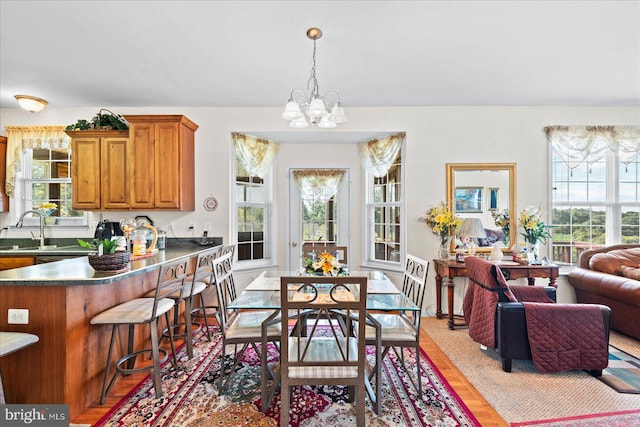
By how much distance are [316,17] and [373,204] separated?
111 inches

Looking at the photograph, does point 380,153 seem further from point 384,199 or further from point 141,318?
point 141,318

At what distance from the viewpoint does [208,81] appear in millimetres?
3273

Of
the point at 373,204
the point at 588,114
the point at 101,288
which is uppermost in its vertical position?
the point at 588,114

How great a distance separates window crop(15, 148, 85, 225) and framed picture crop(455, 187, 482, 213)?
191 inches

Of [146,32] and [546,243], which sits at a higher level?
[146,32]

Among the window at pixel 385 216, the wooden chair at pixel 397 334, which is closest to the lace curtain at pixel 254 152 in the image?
the window at pixel 385 216

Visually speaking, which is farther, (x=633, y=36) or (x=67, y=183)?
(x=67, y=183)

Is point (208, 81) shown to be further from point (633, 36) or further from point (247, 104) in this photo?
point (633, 36)

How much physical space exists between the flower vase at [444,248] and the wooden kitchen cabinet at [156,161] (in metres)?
3.18

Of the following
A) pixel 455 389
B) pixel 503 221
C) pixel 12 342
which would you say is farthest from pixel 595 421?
pixel 12 342

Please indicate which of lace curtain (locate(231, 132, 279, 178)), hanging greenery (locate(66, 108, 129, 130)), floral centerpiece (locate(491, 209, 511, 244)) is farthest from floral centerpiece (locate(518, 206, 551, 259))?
hanging greenery (locate(66, 108, 129, 130))

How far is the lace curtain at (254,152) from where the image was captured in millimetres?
4105

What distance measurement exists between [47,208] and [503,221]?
5.74m

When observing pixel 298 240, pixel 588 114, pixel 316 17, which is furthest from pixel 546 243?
pixel 316 17
